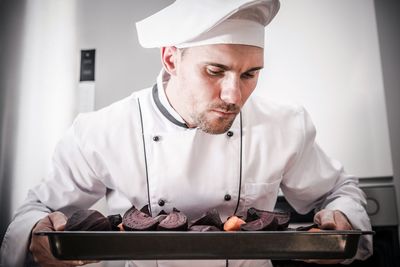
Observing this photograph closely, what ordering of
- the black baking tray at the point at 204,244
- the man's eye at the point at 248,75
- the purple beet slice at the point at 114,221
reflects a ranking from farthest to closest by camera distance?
the man's eye at the point at 248,75 < the purple beet slice at the point at 114,221 < the black baking tray at the point at 204,244

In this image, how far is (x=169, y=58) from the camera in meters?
0.83

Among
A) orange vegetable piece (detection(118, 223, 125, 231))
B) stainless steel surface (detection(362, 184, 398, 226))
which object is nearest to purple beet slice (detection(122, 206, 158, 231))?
orange vegetable piece (detection(118, 223, 125, 231))

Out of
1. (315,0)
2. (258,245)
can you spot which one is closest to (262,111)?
(315,0)

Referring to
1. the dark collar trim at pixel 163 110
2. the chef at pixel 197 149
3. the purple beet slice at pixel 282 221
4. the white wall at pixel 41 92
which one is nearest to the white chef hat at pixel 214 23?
the chef at pixel 197 149

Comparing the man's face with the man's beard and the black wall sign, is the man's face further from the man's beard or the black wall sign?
the black wall sign

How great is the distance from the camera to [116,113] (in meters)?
0.88

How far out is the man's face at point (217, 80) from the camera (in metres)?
0.75

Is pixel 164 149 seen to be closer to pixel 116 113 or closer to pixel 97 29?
pixel 116 113

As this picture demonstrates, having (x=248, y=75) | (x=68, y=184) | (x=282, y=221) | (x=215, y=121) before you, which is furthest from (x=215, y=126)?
(x=68, y=184)

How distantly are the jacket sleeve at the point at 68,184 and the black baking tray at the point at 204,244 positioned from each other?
26 cm

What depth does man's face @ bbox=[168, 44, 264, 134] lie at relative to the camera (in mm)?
746

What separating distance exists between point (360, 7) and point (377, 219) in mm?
464

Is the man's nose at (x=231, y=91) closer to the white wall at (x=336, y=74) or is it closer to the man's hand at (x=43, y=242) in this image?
the white wall at (x=336, y=74)

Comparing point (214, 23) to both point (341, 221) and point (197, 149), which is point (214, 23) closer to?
point (197, 149)
